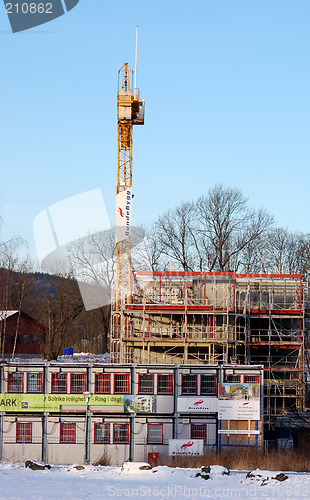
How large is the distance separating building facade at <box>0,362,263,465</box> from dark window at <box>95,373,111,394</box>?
0.04 m

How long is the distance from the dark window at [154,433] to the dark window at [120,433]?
3.01 ft

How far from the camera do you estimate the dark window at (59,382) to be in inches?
1071

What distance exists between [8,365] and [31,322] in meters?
38.8

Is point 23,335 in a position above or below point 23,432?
above

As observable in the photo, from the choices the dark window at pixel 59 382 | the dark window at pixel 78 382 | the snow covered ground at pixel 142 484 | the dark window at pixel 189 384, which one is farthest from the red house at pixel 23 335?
the snow covered ground at pixel 142 484

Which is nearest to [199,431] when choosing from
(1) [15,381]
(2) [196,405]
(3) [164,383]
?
(2) [196,405]

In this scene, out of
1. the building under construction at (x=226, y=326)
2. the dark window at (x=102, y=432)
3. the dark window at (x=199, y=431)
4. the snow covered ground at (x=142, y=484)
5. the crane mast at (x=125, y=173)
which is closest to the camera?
the snow covered ground at (x=142, y=484)

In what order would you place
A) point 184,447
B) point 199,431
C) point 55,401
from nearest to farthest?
point 184,447 < point 199,431 < point 55,401

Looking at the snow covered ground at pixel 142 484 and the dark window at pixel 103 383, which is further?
the dark window at pixel 103 383

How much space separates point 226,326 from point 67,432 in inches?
508

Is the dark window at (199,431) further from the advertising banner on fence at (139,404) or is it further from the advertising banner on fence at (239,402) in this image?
the advertising banner on fence at (139,404)

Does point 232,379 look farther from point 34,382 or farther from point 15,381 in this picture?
point 15,381

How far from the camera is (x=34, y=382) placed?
27234 mm

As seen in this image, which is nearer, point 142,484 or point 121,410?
point 142,484
